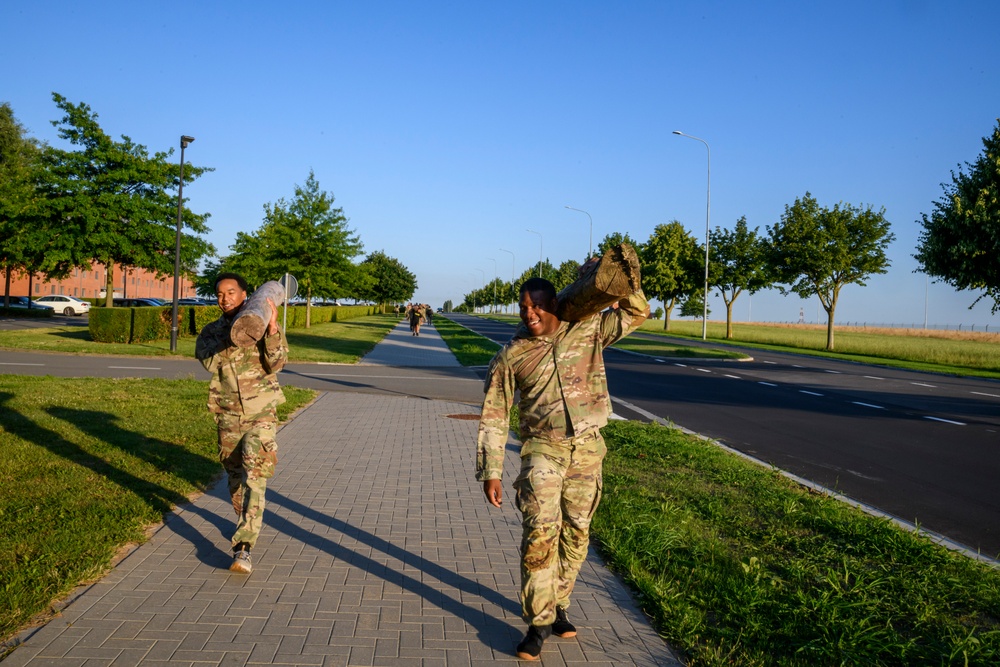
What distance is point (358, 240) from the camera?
40844 mm

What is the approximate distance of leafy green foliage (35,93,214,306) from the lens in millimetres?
27145

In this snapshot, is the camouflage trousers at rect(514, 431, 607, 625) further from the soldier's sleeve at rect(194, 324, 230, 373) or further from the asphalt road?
the asphalt road

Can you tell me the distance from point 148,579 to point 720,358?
2696 centimetres

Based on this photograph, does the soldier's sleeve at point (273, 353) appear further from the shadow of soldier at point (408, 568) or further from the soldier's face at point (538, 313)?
the soldier's face at point (538, 313)

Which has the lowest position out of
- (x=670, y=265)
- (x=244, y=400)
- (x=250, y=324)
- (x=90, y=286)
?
(x=244, y=400)

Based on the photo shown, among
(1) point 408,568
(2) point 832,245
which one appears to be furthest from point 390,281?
(1) point 408,568

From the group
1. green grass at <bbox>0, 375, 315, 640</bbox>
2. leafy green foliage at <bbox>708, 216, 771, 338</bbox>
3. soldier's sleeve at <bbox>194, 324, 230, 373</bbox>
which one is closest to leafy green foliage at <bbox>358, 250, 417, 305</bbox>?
leafy green foliage at <bbox>708, 216, 771, 338</bbox>

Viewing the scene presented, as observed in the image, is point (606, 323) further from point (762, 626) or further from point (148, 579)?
point (148, 579)

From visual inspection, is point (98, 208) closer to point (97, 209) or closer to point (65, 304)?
point (97, 209)

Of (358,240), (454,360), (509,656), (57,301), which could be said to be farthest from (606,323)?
(57,301)

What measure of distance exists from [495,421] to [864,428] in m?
9.97

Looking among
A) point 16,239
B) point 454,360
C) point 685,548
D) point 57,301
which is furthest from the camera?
point 57,301

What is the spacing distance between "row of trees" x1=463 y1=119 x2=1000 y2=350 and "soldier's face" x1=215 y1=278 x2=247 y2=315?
19.2 ft

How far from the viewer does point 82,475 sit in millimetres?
6688
